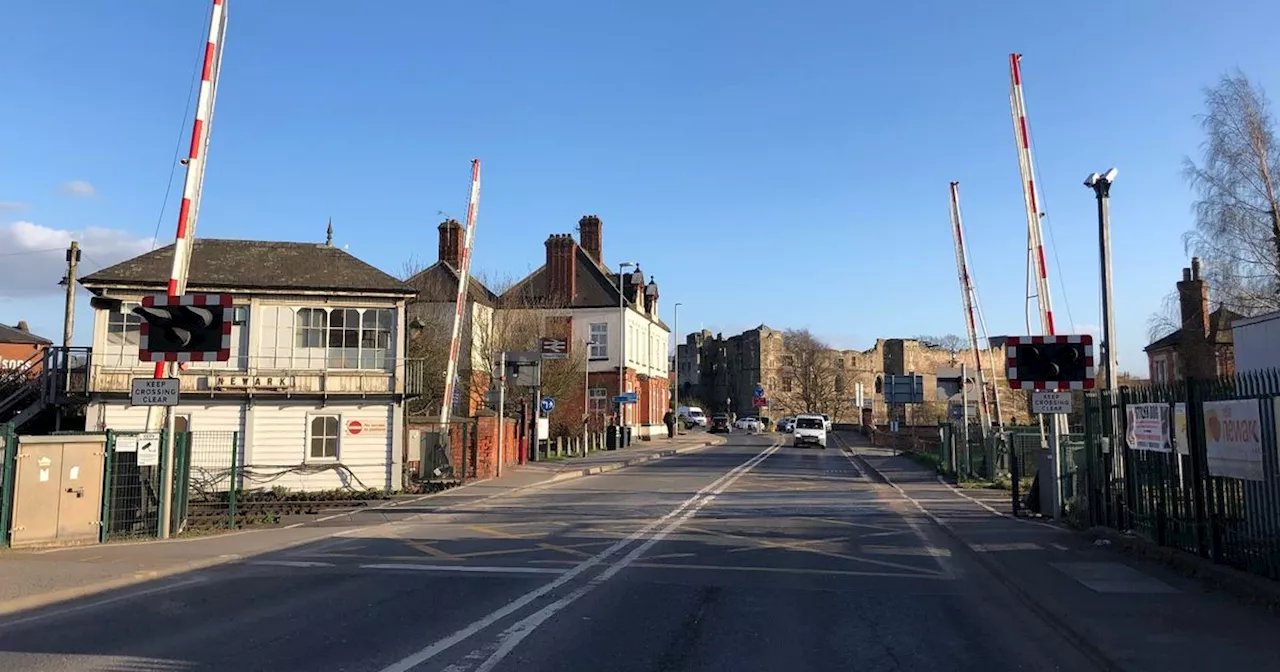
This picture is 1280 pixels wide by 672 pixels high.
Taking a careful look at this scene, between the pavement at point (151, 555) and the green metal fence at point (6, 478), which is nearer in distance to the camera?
the pavement at point (151, 555)

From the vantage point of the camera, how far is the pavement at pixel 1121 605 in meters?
6.88

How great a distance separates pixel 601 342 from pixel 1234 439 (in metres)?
49.0

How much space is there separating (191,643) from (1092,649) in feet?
24.1

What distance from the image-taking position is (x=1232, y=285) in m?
34.2

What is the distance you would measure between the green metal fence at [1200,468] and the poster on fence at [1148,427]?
1cm

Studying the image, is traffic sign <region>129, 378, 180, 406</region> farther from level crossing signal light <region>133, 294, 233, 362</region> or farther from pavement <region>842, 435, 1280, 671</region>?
pavement <region>842, 435, 1280, 671</region>

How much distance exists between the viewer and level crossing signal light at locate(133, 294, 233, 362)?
13.8 m

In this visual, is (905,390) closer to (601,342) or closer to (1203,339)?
(1203,339)

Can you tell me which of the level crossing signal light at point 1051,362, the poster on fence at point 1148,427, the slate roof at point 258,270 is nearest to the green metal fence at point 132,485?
the slate roof at point 258,270

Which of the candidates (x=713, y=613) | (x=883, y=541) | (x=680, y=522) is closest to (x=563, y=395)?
(x=680, y=522)

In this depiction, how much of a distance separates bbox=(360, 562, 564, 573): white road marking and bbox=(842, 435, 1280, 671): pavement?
5.71 meters

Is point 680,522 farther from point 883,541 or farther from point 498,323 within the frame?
point 498,323

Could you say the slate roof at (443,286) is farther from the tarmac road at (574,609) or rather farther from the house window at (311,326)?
the tarmac road at (574,609)

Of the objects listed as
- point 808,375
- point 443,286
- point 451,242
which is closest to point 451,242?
point 451,242
